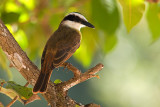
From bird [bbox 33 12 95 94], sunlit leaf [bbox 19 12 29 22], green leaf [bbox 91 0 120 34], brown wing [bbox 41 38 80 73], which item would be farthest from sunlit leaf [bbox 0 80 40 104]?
sunlit leaf [bbox 19 12 29 22]

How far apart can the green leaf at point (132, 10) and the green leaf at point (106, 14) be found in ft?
1.05

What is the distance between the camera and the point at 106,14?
218 cm

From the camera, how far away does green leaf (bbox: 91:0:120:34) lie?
7.13ft

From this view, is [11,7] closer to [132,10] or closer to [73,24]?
[73,24]

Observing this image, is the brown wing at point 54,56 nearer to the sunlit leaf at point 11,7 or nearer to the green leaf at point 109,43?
the green leaf at point 109,43

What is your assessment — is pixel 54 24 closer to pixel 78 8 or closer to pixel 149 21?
pixel 78 8

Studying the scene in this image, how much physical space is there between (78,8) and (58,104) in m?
1.10

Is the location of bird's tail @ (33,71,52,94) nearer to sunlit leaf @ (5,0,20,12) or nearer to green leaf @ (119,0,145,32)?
green leaf @ (119,0,145,32)

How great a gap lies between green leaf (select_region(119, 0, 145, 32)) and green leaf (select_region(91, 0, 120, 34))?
0.32 metres

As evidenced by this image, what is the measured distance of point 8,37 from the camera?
1.67 meters

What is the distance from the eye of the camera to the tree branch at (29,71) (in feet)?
5.47

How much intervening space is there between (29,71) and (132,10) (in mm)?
563

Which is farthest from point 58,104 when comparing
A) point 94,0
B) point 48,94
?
point 94,0

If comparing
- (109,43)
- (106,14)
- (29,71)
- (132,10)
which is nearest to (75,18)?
(106,14)
